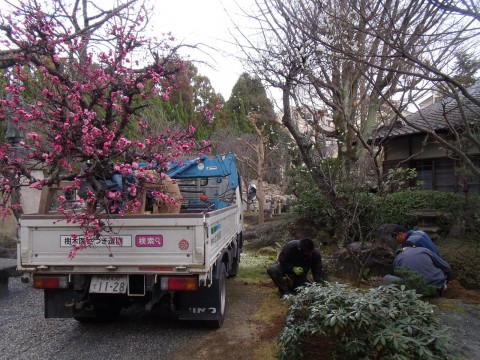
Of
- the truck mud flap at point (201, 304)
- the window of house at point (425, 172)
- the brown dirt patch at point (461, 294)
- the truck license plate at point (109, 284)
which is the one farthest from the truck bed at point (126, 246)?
the window of house at point (425, 172)

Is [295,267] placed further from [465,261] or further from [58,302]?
[58,302]

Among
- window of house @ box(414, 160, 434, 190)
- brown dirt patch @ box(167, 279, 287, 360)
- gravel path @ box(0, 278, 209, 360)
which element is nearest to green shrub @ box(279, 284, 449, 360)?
brown dirt patch @ box(167, 279, 287, 360)

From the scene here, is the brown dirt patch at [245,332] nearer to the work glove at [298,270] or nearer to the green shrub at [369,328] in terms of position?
the work glove at [298,270]

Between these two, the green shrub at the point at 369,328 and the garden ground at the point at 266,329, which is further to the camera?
the garden ground at the point at 266,329

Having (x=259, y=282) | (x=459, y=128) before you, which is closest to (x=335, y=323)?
(x=259, y=282)

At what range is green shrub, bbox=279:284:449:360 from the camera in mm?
3189

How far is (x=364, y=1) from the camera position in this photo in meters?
5.63

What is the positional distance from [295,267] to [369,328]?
331 centimetres

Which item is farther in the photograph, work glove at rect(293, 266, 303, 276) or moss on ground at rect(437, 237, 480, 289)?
moss on ground at rect(437, 237, 480, 289)

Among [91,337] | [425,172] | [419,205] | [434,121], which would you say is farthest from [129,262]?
[425,172]

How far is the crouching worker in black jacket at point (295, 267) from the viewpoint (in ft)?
21.4

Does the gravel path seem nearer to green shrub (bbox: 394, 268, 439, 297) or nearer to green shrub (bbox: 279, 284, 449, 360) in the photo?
green shrub (bbox: 279, 284, 449, 360)

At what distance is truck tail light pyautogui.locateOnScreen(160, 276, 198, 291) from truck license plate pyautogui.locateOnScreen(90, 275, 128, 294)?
446 mm

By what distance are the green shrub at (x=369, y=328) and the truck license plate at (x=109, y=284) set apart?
6.44ft
